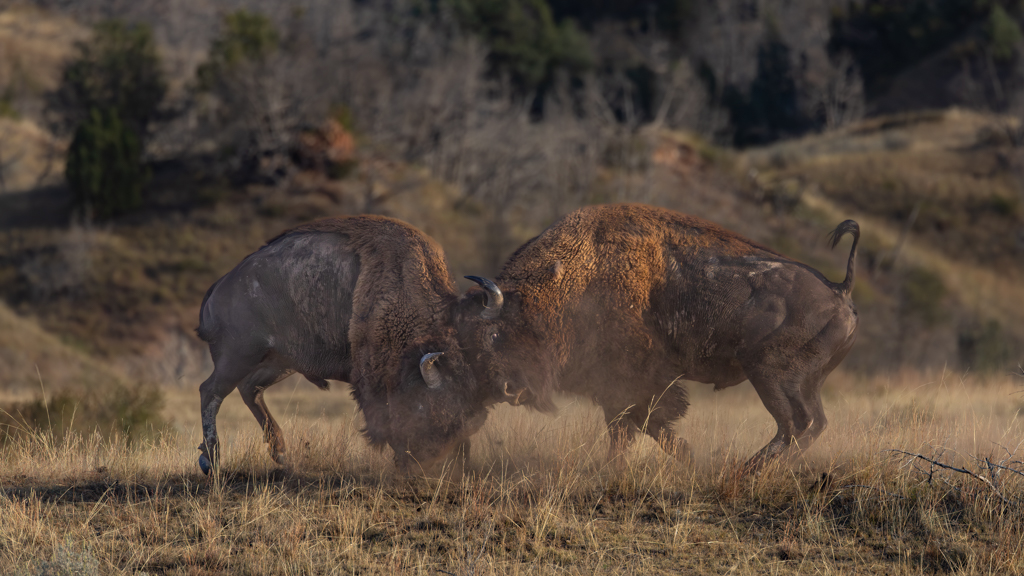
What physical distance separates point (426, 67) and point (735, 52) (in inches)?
1245

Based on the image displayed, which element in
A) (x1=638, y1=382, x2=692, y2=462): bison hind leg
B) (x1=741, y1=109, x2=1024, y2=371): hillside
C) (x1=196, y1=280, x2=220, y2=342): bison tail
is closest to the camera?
(x1=638, y1=382, x2=692, y2=462): bison hind leg

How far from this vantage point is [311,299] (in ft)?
23.7

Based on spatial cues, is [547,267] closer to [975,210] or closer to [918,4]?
[975,210]

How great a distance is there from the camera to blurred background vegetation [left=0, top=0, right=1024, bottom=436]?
31.7 m

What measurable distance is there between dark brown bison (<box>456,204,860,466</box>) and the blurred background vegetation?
60.2 ft

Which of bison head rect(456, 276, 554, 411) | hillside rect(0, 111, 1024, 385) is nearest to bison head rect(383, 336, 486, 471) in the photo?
bison head rect(456, 276, 554, 411)

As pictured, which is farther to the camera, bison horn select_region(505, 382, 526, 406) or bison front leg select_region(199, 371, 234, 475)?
bison front leg select_region(199, 371, 234, 475)

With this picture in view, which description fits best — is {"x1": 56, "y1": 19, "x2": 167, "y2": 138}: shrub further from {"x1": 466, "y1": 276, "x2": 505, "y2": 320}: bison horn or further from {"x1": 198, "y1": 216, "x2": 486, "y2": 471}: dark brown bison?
{"x1": 466, "y1": 276, "x2": 505, "y2": 320}: bison horn

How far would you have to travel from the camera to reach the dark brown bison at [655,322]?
6.47 m

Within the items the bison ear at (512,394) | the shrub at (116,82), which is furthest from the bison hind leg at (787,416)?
the shrub at (116,82)

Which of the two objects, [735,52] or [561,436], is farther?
[735,52]

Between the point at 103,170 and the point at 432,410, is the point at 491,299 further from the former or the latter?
the point at 103,170

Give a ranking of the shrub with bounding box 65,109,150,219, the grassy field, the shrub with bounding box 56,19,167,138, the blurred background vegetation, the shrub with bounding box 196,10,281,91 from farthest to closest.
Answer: the shrub with bounding box 56,19,167,138, the shrub with bounding box 196,10,281,91, the shrub with bounding box 65,109,150,219, the blurred background vegetation, the grassy field

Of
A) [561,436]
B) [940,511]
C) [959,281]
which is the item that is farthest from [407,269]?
[959,281]
